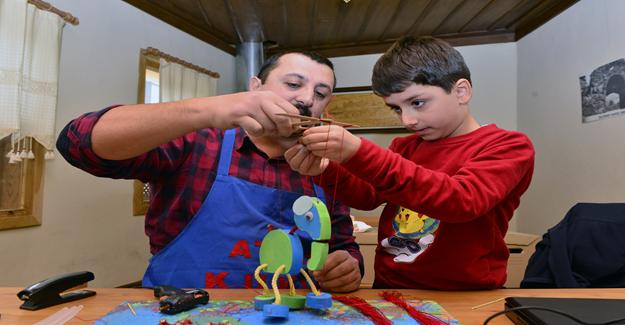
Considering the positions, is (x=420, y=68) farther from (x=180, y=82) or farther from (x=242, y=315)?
(x=180, y=82)

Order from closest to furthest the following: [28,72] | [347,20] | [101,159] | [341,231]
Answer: [101,159] → [341,231] → [28,72] → [347,20]

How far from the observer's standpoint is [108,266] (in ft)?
10.3

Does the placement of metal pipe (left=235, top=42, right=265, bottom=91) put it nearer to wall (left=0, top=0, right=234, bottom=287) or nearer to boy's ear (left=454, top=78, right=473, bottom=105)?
wall (left=0, top=0, right=234, bottom=287)

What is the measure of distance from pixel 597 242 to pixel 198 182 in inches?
61.3

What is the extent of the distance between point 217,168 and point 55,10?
2.17m

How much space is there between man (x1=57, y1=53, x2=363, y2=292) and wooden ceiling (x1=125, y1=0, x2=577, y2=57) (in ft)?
7.93

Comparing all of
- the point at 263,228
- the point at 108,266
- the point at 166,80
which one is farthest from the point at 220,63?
the point at 263,228

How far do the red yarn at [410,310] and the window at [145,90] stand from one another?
292 centimetres

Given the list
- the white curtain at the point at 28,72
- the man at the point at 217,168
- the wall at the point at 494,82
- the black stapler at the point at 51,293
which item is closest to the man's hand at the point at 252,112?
the man at the point at 217,168

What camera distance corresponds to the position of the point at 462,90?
107 cm

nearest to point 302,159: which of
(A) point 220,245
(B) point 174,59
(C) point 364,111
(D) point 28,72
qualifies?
(A) point 220,245

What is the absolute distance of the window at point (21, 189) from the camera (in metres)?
2.49

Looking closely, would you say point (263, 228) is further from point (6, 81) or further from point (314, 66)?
point (6, 81)

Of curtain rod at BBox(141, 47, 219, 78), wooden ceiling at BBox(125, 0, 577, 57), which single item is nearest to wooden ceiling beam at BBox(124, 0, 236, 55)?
wooden ceiling at BBox(125, 0, 577, 57)
